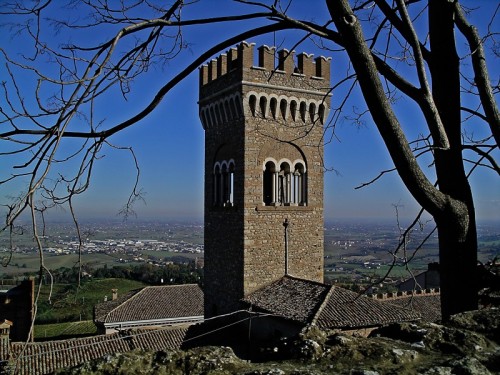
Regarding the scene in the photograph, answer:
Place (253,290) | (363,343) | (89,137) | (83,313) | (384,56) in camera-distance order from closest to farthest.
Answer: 1. (363,343)
2. (89,137)
3. (384,56)
4. (253,290)
5. (83,313)

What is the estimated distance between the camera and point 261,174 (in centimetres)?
1825

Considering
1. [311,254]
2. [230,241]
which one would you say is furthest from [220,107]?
[311,254]

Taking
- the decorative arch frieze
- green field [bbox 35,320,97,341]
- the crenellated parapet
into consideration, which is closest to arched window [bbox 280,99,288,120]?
the crenellated parapet

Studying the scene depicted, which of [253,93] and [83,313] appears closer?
[253,93]

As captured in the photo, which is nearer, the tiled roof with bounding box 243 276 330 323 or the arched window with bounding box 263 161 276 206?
the tiled roof with bounding box 243 276 330 323

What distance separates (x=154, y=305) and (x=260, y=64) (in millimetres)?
19941

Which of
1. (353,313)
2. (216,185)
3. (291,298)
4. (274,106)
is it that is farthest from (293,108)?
(353,313)

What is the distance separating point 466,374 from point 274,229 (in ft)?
54.0

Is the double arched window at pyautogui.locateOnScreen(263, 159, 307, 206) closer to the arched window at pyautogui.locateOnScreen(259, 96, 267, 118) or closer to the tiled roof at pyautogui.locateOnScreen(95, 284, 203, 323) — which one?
the arched window at pyautogui.locateOnScreen(259, 96, 267, 118)

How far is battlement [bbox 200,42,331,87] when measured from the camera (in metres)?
17.8

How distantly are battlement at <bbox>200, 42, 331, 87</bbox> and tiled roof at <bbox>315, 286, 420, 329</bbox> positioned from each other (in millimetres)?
8081

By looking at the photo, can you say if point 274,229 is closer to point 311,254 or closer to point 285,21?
point 311,254

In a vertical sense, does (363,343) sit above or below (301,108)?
below

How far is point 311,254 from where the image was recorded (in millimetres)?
19000
